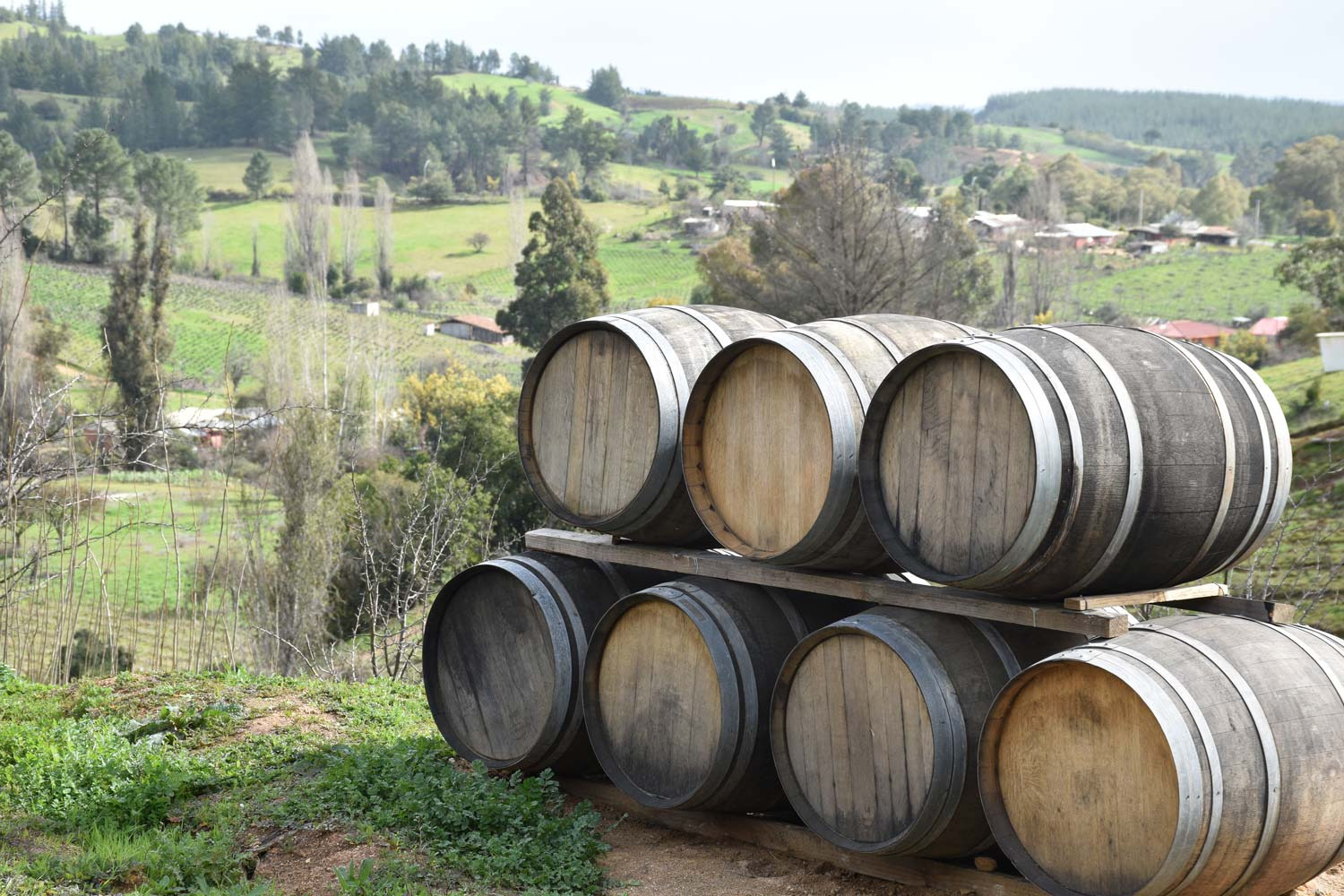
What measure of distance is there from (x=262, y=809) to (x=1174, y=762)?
348 cm

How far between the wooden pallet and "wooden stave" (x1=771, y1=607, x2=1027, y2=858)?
0.09 meters

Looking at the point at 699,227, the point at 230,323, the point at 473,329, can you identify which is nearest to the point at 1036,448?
the point at 230,323

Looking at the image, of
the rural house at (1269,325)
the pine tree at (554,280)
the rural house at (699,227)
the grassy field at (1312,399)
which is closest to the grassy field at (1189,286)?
the rural house at (1269,325)

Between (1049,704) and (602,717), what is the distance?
2006mm

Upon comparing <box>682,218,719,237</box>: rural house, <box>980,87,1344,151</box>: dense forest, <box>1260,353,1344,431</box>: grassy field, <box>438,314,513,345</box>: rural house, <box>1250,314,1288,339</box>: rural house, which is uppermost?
<box>980,87,1344,151</box>: dense forest

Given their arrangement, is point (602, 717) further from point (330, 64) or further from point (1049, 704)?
point (330, 64)

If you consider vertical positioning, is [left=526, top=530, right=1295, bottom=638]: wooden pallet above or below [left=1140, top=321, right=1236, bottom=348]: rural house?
above

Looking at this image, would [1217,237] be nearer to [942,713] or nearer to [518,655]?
[518,655]

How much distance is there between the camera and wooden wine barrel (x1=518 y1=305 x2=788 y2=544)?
4910 mm

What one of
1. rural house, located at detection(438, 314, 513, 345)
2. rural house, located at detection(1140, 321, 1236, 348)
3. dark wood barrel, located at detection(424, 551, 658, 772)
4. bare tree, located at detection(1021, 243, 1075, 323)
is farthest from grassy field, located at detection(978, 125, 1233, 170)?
dark wood barrel, located at detection(424, 551, 658, 772)

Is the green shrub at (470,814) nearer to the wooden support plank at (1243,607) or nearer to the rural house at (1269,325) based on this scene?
the wooden support plank at (1243,607)

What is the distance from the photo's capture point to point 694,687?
4762 mm

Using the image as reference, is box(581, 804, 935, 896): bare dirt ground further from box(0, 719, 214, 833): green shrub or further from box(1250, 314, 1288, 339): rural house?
box(1250, 314, 1288, 339): rural house

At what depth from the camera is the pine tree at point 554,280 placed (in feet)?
121
